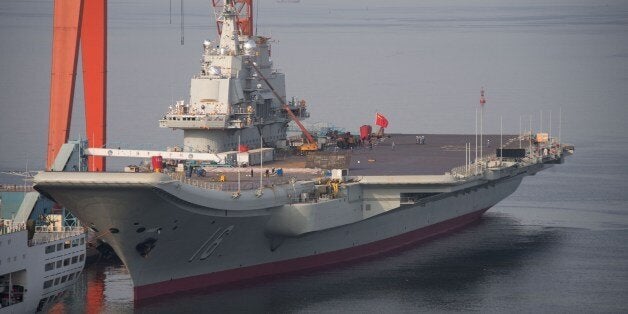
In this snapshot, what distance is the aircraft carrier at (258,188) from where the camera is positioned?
1766 inches

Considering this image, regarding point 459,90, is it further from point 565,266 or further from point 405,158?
point 565,266

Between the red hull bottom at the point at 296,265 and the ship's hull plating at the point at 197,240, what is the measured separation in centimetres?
3

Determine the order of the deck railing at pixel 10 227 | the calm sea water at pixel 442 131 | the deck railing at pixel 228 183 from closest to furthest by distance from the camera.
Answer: the deck railing at pixel 10 227 → the calm sea water at pixel 442 131 → the deck railing at pixel 228 183

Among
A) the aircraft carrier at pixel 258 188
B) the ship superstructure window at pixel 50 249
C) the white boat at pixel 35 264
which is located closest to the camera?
the white boat at pixel 35 264

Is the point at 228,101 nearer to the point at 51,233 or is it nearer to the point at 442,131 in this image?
the point at 51,233

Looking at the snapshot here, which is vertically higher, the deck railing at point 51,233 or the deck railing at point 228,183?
the deck railing at point 228,183

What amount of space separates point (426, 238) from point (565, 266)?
8.30 metres

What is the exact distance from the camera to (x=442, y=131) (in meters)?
99.5

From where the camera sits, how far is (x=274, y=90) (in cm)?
6744

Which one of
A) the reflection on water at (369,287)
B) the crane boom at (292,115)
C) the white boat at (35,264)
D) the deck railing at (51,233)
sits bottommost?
the reflection on water at (369,287)

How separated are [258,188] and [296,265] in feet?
11.8

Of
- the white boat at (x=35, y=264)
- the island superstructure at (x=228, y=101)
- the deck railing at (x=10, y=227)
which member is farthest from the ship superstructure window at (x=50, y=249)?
the island superstructure at (x=228, y=101)

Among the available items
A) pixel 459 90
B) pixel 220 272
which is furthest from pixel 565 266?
pixel 459 90

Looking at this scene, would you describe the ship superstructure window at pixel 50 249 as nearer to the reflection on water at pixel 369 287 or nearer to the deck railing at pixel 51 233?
the deck railing at pixel 51 233
